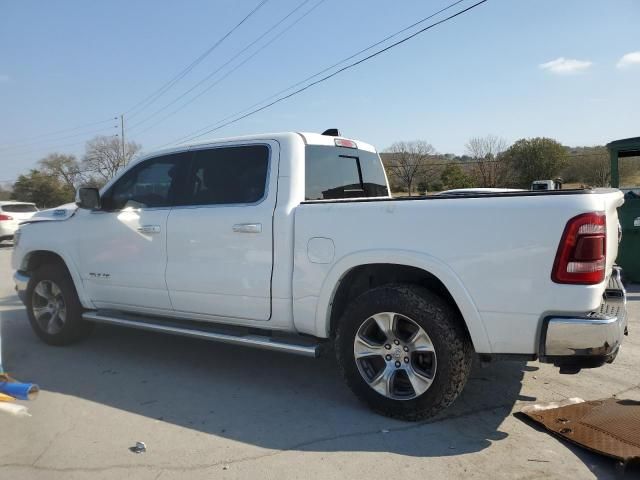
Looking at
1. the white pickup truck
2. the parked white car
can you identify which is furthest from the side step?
the parked white car

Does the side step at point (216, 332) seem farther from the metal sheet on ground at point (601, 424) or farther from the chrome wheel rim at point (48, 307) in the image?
the metal sheet on ground at point (601, 424)

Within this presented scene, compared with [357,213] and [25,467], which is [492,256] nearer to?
[357,213]

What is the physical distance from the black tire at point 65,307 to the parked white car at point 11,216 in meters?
13.2

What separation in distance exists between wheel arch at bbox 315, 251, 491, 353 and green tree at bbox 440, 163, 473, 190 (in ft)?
63.4

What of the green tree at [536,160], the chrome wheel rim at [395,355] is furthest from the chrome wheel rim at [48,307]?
the green tree at [536,160]

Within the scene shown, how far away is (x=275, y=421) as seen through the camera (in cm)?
352

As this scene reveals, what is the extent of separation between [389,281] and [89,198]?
296 cm

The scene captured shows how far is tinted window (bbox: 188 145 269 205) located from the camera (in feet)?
13.4

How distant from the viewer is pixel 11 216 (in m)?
17.2

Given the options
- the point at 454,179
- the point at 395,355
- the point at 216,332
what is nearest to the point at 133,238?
the point at 216,332

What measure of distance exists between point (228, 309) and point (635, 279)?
7.26m

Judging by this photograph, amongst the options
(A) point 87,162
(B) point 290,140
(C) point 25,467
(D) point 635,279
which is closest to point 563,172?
(D) point 635,279

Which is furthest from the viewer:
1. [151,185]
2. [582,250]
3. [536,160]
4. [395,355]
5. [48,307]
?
[536,160]

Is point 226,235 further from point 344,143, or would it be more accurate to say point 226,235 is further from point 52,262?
point 52,262
